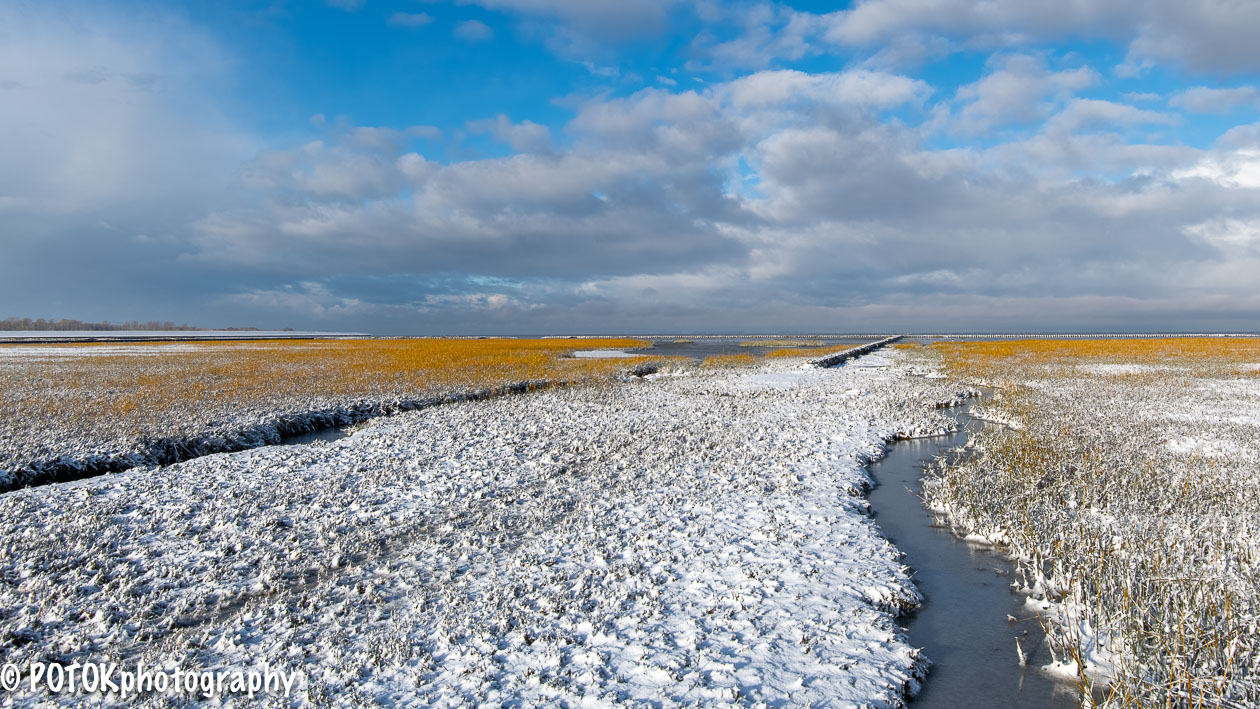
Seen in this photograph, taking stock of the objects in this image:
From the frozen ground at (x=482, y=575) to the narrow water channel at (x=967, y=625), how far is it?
0.38 m

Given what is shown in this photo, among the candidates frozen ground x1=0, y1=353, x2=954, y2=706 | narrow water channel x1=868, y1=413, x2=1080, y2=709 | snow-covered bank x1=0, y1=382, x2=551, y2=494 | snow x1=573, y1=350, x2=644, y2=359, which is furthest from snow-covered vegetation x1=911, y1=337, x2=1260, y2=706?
snow x1=573, y1=350, x2=644, y2=359

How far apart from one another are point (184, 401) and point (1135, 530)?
2863 cm

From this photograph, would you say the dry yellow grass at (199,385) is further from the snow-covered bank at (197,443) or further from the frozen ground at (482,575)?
the frozen ground at (482,575)

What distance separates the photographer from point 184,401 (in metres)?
22.8

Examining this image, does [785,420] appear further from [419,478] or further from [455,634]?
[455,634]

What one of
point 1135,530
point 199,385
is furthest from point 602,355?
point 1135,530

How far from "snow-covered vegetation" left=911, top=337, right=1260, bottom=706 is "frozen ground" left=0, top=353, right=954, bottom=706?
1.98 metres

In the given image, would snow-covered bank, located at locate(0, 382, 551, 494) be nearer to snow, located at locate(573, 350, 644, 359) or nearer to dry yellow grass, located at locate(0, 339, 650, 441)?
dry yellow grass, located at locate(0, 339, 650, 441)

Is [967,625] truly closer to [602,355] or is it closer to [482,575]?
[482,575]

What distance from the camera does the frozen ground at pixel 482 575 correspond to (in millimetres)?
6191

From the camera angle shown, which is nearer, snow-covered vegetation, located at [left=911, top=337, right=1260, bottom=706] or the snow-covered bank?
snow-covered vegetation, located at [left=911, top=337, right=1260, bottom=706]

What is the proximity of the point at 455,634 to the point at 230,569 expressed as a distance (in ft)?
13.7

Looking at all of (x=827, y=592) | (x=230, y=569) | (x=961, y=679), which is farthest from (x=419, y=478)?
(x=961, y=679)

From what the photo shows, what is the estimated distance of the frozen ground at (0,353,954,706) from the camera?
619cm
